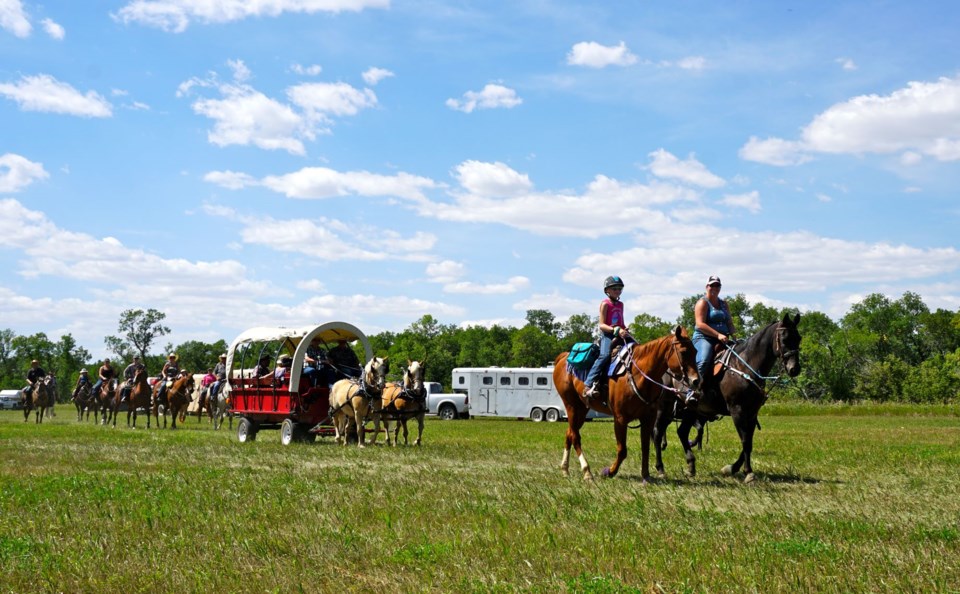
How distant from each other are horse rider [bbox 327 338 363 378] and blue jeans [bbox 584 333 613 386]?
369 inches

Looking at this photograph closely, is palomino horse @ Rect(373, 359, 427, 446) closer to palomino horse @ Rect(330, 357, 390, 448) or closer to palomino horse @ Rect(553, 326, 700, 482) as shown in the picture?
palomino horse @ Rect(330, 357, 390, 448)

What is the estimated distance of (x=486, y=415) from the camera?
4988 centimetres

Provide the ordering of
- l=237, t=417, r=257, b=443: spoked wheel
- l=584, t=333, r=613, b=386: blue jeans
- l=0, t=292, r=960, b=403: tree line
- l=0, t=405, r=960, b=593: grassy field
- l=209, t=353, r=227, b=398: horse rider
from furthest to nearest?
1. l=0, t=292, r=960, b=403: tree line
2. l=209, t=353, r=227, b=398: horse rider
3. l=237, t=417, r=257, b=443: spoked wheel
4. l=584, t=333, r=613, b=386: blue jeans
5. l=0, t=405, r=960, b=593: grassy field

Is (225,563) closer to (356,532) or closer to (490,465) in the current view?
(356,532)

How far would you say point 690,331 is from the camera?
103 meters

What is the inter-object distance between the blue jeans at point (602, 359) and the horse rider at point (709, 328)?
1541mm

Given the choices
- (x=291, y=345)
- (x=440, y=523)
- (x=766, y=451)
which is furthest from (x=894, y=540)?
(x=291, y=345)

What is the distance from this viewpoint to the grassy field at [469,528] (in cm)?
640

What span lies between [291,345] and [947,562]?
18.2m

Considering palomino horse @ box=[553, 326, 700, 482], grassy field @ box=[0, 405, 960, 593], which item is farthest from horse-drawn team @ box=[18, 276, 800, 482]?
grassy field @ box=[0, 405, 960, 593]

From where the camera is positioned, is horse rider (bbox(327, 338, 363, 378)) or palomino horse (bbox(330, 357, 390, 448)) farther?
horse rider (bbox(327, 338, 363, 378))

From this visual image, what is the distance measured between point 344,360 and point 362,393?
2.65 m

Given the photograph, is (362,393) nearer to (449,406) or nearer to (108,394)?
(108,394)

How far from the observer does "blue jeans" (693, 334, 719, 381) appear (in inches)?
541
